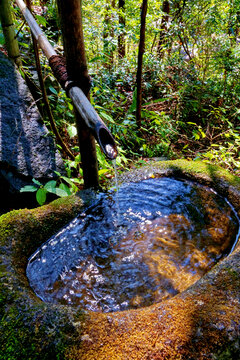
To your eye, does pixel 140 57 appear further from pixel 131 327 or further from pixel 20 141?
pixel 131 327

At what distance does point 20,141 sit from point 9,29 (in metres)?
1.42

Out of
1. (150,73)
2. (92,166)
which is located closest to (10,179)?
(92,166)

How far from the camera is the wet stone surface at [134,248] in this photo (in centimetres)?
174

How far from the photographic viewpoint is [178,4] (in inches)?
241

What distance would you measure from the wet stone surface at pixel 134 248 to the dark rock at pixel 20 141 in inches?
32.9

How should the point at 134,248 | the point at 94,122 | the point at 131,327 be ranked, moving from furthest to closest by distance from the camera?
the point at 134,248
the point at 94,122
the point at 131,327

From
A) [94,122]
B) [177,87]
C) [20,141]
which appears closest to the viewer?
[94,122]

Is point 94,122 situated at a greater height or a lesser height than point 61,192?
greater

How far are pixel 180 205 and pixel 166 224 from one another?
1.19 feet

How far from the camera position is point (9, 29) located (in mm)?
2918

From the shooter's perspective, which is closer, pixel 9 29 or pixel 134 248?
pixel 134 248

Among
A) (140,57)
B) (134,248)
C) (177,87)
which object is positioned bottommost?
(134,248)

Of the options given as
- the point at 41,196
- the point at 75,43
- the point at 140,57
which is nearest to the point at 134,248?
the point at 41,196

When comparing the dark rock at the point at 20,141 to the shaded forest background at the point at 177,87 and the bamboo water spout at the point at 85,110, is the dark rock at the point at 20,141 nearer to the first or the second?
the bamboo water spout at the point at 85,110
